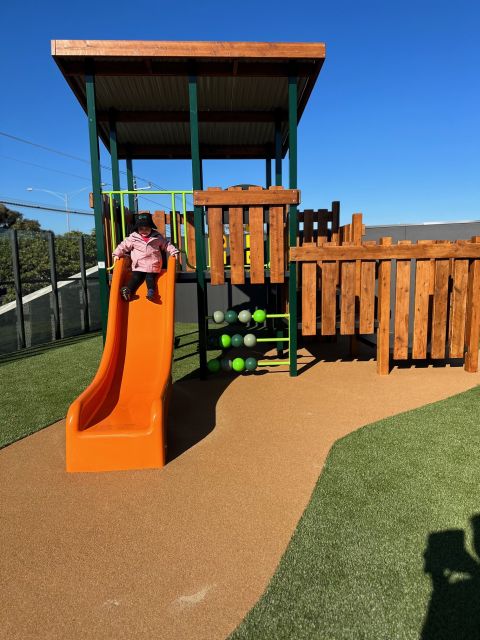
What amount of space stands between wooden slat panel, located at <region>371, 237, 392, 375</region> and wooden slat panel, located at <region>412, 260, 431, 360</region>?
18.5 inches

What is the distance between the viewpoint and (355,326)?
22.3ft

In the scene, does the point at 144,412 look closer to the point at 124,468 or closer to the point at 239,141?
the point at 124,468

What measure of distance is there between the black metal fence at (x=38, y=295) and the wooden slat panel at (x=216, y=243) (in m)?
4.85

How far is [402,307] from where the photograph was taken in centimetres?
657

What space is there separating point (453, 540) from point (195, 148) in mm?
5711

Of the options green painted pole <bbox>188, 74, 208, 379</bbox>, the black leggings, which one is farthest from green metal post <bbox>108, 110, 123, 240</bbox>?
the black leggings

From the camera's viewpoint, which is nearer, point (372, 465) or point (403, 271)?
point (372, 465)

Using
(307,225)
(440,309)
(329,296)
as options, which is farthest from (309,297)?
(307,225)

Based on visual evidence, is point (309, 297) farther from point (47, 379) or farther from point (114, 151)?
point (114, 151)

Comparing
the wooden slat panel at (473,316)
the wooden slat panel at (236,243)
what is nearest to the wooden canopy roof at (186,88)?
the wooden slat panel at (236,243)

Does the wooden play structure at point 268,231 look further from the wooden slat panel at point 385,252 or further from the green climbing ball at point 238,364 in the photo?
the green climbing ball at point 238,364

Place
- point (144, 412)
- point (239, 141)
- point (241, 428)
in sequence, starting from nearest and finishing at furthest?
point (144, 412) < point (241, 428) < point (239, 141)

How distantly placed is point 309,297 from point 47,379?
4599 millimetres

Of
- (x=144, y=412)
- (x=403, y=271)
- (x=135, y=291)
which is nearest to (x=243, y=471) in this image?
(x=144, y=412)
